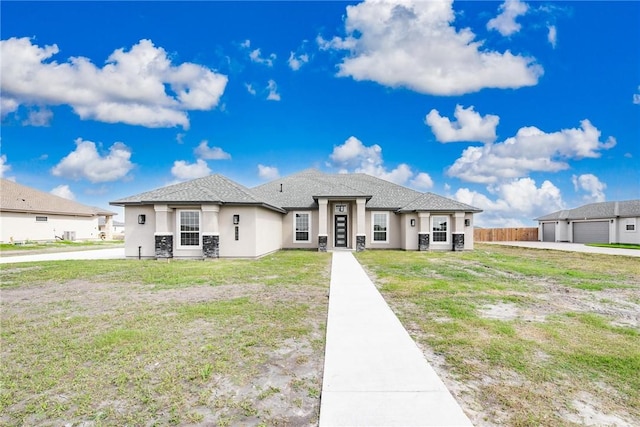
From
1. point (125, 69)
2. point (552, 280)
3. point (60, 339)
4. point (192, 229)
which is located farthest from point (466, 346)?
point (125, 69)

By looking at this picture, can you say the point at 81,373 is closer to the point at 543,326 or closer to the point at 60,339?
the point at 60,339

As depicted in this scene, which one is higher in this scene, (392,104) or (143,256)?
(392,104)

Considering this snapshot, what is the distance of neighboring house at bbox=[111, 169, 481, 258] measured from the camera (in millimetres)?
15156

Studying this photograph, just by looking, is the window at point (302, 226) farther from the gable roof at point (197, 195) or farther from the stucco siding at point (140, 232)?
the stucco siding at point (140, 232)

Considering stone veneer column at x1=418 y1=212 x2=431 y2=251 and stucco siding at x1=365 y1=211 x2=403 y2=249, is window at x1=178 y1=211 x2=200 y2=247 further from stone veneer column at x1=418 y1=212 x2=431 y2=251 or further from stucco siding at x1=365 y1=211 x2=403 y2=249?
stone veneer column at x1=418 y1=212 x2=431 y2=251

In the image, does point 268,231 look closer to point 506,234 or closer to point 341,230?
point 341,230

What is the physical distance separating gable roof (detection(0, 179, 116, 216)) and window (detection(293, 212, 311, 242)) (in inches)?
878

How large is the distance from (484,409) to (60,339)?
18.1 feet

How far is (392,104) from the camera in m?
23.4

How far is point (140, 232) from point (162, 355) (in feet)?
Result: 44.3

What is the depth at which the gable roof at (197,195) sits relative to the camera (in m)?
14.8

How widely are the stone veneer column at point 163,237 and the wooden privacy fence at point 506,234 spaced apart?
32.9 m

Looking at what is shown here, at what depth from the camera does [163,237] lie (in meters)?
15.1

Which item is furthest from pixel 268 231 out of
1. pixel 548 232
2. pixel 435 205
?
pixel 548 232
